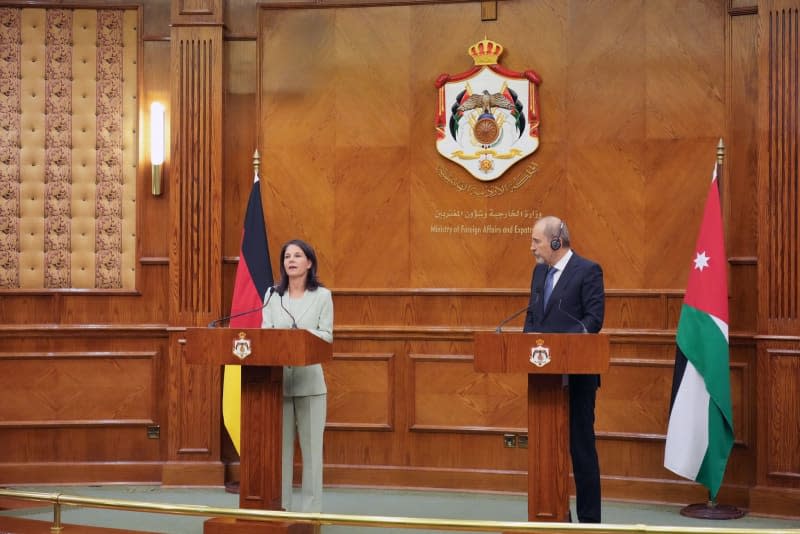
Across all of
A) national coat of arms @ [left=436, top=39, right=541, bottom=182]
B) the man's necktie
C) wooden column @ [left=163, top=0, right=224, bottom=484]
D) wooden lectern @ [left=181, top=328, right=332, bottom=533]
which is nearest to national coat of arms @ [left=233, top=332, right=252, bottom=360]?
wooden lectern @ [left=181, top=328, right=332, bottom=533]

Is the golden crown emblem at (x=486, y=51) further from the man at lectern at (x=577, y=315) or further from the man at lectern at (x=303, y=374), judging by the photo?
the man at lectern at (x=303, y=374)

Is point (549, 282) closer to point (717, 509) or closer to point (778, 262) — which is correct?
point (778, 262)

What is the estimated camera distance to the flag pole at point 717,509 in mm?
5348

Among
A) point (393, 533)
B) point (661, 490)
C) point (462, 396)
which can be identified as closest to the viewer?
point (393, 533)

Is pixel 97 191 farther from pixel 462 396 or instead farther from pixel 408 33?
pixel 462 396

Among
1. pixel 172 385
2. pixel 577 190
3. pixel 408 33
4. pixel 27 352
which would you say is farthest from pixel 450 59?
pixel 27 352

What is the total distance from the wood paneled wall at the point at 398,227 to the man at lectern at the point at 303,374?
5.27ft

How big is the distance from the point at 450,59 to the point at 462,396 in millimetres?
2116

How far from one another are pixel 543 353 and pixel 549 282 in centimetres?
70

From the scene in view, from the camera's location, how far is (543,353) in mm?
3855

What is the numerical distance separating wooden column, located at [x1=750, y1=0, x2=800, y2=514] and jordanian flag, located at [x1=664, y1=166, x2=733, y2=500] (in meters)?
0.25

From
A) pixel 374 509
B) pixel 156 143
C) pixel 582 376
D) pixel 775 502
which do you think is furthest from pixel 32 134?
pixel 775 502

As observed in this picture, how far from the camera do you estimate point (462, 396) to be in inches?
241

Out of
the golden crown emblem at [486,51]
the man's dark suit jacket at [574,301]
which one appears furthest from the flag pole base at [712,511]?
the golden crown emblem at [486,51]
